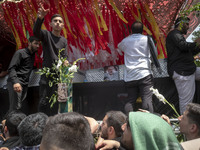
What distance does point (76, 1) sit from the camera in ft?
14.4

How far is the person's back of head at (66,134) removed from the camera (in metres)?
1.05

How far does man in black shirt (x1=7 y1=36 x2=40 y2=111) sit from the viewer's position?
3545 millimetres

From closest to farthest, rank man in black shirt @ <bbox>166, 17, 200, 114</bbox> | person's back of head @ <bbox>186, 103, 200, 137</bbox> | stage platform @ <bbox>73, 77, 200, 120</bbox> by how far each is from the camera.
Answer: person's back of head @ <bbox>186, 103, 200, 137</bbox>
man in black shirt @ <bbox>166, 17, 200, 114</bbox>
stage platform @ <bbox>73, 77, 200, 120</bbox>

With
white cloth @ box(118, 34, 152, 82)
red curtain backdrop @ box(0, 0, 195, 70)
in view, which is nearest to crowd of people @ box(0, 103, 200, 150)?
white cloth @ box(118, 34, 152, 82)

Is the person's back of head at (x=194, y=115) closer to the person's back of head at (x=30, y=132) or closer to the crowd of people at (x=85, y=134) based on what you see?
the crowd of people at (x=85, y=134)

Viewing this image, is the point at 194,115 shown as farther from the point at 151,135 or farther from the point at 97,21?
the point at 97,21

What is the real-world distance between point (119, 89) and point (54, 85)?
121 cm

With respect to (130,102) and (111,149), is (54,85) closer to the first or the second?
(130,102)

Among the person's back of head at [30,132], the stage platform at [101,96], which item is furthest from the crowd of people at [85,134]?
the stage platform at [101,96]

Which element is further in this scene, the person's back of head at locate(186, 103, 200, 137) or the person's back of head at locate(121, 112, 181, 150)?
the person's back of head at locate(186, 103, 200, 137)

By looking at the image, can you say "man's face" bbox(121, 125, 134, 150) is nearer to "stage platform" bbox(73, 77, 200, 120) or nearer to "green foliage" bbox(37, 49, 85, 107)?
"green foliage" bbox(37, 49, 85, 107)

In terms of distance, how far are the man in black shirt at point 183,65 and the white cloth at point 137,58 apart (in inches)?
18.0

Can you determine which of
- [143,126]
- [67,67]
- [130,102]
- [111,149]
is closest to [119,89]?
[130,102]

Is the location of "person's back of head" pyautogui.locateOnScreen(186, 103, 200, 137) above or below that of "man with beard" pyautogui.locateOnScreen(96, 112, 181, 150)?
below
